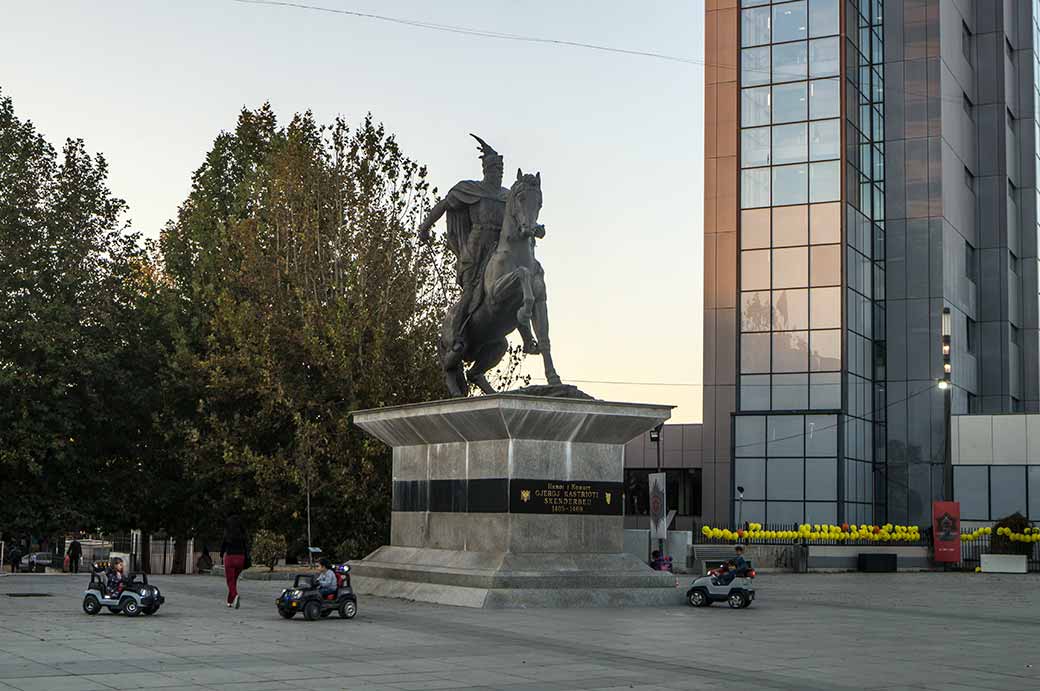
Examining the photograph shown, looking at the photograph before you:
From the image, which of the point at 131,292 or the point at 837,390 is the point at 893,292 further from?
the point at 131,292

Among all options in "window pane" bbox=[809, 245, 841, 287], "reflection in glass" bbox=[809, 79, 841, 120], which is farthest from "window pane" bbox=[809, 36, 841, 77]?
"window pane" bbox=[809, 245, 841, 287]

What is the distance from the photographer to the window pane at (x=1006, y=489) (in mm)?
60125

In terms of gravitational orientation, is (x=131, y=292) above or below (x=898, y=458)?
above

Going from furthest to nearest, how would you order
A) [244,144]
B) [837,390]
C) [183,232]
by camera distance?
1. [837,390]
2. [244,144]
3. [183,232]

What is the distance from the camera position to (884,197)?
216 feet

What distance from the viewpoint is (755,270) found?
63156 mm

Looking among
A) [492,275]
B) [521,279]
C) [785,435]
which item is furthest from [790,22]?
[521,279]

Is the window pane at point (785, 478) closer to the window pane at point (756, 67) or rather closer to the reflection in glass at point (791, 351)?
the reflection in glass at point (791, 351)

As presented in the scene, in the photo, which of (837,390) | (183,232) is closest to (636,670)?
(183,232)

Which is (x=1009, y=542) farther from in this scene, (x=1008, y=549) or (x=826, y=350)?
(x=826, y=350)

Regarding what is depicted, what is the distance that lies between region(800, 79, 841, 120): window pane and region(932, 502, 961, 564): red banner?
21.2 meters

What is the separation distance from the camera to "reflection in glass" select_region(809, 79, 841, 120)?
2458 inches

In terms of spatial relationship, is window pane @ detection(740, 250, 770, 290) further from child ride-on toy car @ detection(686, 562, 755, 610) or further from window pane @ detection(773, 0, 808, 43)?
child ride-on toy car @ detection(686, 562, 755, 610)

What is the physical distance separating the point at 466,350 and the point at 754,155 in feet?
140
